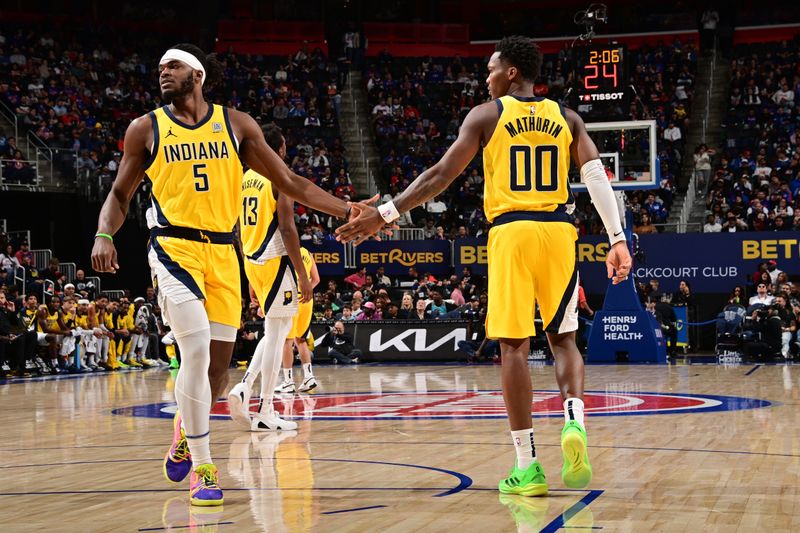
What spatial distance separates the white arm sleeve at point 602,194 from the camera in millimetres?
5652

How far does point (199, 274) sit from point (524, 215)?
1689 mm

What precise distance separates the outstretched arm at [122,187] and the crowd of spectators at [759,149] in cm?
1917

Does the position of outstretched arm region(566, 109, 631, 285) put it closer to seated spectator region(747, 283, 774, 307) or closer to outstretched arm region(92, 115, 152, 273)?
outstretched arm region(92, 115, 152, 273)

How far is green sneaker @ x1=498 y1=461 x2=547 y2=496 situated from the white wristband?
1457 mm

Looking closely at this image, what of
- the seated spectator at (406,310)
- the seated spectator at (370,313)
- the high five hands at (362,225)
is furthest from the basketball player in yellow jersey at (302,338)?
the seated spectator at (370,313)

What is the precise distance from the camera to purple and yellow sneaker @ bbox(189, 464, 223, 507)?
4.97 m

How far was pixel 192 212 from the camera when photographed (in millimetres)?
5383

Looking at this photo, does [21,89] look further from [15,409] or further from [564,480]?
[564,480]

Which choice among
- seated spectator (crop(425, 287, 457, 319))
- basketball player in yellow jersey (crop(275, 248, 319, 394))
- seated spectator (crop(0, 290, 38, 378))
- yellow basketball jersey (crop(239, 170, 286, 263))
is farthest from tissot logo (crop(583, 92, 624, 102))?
yellow basketball jersey (crop(239, 170, 286, 263))

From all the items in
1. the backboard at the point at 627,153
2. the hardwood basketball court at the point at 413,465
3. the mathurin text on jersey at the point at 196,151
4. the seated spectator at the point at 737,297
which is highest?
the backboard at the point at 627,153

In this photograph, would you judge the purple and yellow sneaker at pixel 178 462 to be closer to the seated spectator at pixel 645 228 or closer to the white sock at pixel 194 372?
the white sock at pixel 194 372

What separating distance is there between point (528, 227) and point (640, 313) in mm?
13903

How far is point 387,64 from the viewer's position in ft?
112

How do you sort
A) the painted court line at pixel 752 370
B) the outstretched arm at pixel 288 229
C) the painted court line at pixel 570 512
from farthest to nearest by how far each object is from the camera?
1. the painted court line at pixel 752 370
2. the outstretched arm at pixel 288 229
3. the painted court line at pixel 570 512
